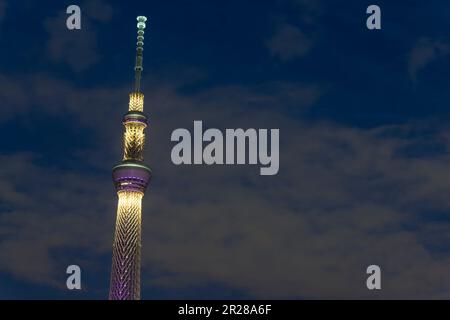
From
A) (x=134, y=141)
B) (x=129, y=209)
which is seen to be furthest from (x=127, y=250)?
(x=134, y=141)

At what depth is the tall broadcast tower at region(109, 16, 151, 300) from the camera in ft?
597

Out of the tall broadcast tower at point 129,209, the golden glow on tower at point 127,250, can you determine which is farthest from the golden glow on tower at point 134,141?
the golden glow on tower at point 127,250

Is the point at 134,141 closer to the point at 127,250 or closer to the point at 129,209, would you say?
the point at 129,209

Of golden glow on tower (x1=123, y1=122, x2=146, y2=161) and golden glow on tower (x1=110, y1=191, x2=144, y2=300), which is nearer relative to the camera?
golden glow on tower (x1=110, y1=191, x2=144, y2=300)

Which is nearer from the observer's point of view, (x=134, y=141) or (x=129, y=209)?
(x=129, y=209)

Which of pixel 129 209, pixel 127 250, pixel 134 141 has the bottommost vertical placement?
pixel 127 250

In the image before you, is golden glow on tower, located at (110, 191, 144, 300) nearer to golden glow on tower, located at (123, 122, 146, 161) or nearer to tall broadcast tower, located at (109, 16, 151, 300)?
tall broadcast tower, located at (109, 16, 151, 300)

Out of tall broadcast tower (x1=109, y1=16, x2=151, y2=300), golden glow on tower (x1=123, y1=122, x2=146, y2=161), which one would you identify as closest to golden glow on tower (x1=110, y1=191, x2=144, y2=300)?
tall broadcast tower (x1=109, y1=16, x2=151, y2=300)

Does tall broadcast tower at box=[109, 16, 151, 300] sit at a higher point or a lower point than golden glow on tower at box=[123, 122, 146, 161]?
lower

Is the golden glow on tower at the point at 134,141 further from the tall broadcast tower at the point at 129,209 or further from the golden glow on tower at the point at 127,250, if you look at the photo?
the golden glow on tower at the point at 127,250

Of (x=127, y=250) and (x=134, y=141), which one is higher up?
(x=134, y=141)

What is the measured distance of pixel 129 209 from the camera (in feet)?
614
